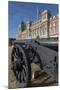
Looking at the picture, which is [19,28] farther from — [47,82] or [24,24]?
[47,82]

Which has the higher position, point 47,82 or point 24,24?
point 24,24

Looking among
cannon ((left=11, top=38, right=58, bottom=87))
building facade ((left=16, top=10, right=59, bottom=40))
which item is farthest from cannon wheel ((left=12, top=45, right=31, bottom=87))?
building facade ((left=16, top=10, right=59, bottom=40))

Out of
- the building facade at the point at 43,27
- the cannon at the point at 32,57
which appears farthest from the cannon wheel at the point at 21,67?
the building facade at the point at 43,27

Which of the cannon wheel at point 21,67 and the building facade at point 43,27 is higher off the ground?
the building facade at point 43,27

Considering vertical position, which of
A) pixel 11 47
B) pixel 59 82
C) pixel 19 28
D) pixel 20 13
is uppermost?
pixel 20 13

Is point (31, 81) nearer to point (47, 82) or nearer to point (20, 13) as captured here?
point (47, 82)

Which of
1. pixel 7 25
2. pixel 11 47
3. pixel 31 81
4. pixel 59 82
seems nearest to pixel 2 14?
pixel 7 25

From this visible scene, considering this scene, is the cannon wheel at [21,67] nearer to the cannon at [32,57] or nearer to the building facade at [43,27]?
the cannon at [32,57]

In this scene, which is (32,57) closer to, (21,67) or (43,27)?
(21,67)
